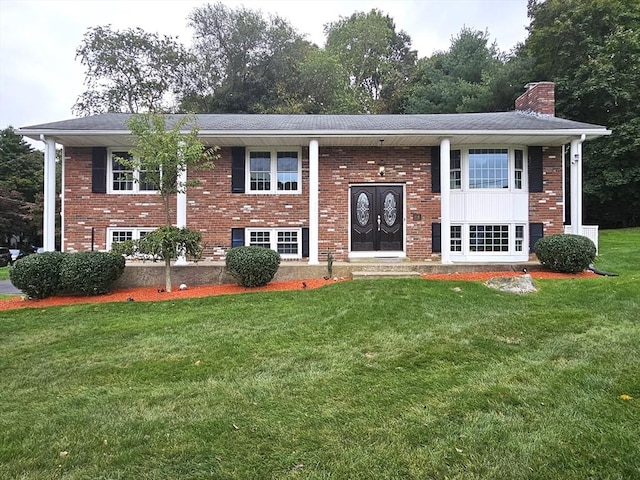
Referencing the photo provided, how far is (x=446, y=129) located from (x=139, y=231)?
8.79 m

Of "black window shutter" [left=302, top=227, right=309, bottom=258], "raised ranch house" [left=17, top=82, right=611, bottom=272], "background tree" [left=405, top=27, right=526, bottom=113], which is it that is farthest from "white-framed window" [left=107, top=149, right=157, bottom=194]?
"background tree" [left=405, top=27, right=526, bottom=113]

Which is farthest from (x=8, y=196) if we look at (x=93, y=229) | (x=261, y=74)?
(x=93, y=229)

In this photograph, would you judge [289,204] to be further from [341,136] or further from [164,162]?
[164,162]

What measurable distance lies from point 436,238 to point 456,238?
62cm

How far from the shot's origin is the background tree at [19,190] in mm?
27328

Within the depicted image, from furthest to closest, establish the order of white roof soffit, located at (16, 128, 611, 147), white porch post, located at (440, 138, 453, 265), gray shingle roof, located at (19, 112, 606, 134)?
white porch post, located at (440, 138, 453, 265) → gray shingle roof, located at (19, 112, 606, 134) → white roof soffit, located at (16, 128, 611, 147)

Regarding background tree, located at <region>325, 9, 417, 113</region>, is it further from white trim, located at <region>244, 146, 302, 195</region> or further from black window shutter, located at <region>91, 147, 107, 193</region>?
black window shutter, located at <region>91, 147, 107, 193</region>

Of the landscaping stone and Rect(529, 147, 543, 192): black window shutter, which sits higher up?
Rect(529, 147, 543, 192): black window shutter

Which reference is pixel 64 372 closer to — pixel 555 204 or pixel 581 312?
pixel 581 312

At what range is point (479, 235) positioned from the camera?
11938 millimetres

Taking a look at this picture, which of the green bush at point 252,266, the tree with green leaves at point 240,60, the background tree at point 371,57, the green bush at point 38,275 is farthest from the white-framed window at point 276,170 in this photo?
the background tree at point 371,57

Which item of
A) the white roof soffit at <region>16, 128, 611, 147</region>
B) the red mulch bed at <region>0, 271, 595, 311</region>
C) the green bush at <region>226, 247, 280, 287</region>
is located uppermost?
the white roof soffit at <region>16, 128, 611, 147</region>

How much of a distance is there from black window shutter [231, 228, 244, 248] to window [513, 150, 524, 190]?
7.85 meters

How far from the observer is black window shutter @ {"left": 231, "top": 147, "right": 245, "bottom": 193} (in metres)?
11.7
